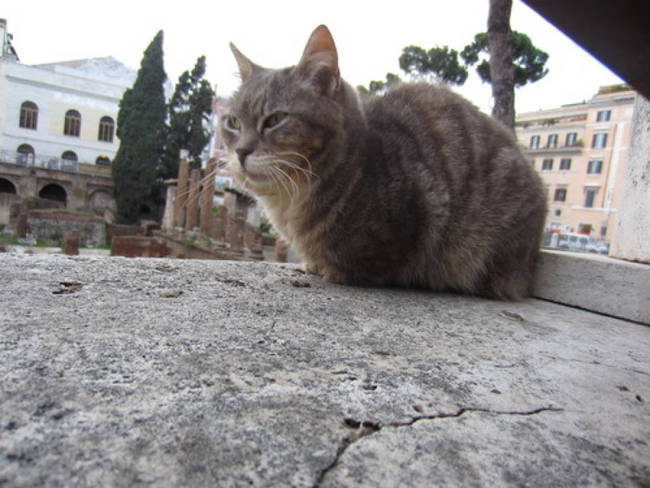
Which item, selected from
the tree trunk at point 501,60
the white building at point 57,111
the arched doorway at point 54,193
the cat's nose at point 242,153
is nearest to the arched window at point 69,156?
the white building at point 57,111

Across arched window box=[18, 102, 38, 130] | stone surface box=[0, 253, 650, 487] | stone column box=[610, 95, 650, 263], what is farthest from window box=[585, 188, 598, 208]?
arched window box=[18, 102, 38, 130]

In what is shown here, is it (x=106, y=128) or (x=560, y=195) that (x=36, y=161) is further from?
(x=560, y=195)

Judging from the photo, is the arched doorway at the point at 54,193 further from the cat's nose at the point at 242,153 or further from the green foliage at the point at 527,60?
the cat's nose at the point at 242,153

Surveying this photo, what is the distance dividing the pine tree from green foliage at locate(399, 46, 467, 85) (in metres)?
16.3

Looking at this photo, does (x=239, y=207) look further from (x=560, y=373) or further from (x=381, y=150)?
(x=560, y=373)

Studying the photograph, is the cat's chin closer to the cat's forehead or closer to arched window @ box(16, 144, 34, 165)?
the cat's forehead

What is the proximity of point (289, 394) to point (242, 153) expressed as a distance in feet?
4.19

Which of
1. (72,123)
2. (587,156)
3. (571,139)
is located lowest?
(72,123)

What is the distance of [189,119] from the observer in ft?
74.7

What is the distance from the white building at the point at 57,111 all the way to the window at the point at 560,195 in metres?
33.2

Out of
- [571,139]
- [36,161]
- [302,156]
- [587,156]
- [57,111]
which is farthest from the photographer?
[571,139]

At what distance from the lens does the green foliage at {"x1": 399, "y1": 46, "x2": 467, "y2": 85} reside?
820cm

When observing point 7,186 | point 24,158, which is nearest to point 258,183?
point 7,186

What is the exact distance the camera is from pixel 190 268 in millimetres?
1894
